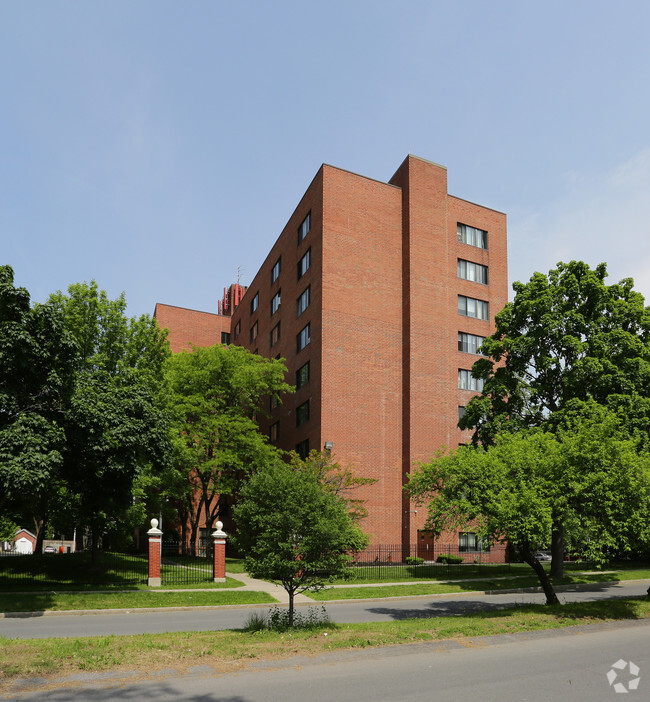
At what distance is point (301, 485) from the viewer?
603 inches

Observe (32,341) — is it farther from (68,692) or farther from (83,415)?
(68,692)

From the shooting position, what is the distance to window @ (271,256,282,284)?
174 feet

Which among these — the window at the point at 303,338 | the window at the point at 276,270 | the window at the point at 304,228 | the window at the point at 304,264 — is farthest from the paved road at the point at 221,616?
the window at the point at 276,270

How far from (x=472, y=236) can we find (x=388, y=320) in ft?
33.2

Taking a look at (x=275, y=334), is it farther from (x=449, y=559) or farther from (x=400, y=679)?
(x=400, y=679)

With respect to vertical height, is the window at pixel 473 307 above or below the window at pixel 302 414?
above

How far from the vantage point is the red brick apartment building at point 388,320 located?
39781 millimetres

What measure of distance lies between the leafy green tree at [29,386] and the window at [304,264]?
1002 inches

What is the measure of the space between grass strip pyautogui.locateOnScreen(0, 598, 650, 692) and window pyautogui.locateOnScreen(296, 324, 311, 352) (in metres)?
28.5

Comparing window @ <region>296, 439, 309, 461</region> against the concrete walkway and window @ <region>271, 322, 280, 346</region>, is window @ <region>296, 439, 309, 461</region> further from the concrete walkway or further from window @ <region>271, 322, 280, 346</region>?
the concrete walkway

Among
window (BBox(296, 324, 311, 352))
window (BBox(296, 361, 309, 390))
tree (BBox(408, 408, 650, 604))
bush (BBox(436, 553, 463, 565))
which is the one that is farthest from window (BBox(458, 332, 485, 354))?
tree (BBox(408, 408, 650, 604))

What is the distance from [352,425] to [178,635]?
1046 inches

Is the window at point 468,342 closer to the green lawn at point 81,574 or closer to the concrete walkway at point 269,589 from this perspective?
the green lawn at point 81,574

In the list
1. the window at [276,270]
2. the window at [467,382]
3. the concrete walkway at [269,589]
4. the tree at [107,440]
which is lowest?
the concrete walkway at [269,589]
